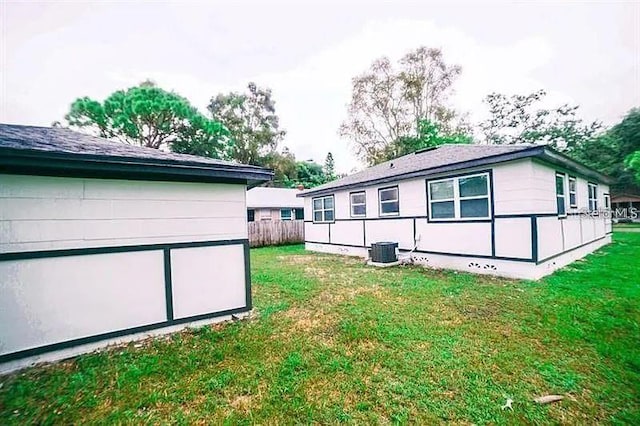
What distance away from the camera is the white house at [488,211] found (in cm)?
667

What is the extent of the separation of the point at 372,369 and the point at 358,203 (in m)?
9.23

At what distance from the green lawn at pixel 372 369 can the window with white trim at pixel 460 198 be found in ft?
9.48

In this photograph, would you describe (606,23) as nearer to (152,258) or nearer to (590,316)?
(590,316)

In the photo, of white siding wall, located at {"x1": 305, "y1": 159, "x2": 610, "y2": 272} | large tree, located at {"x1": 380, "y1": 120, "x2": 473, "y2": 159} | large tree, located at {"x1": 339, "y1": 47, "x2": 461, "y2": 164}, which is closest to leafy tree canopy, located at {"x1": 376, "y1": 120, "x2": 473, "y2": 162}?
large tree, located at {"x1": 380, "y1": 120, "x2": 473, "y2": 159}

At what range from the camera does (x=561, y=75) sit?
1686 centimetres

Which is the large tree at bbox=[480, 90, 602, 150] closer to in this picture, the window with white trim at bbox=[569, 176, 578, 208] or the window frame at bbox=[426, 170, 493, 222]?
the window with white trim at bbox=[569, 176, 578, 208]

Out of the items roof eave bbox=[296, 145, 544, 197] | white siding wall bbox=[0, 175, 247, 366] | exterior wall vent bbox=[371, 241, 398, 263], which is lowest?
exterior wall vent bbox=[371, 241, 398, 263]

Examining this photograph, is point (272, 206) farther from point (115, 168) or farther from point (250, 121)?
point (115, 168)

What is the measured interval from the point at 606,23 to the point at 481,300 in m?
12.6

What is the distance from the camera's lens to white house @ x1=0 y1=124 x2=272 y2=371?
126 inches

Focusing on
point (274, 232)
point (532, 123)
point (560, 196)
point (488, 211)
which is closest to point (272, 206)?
point (274, 232)

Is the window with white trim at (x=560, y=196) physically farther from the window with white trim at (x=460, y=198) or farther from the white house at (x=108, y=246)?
the white house at (x=108, y=246)

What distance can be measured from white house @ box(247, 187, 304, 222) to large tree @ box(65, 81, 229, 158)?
1027 centimetres

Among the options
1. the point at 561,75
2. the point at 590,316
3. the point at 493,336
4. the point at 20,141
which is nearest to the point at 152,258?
the point at 20,141
